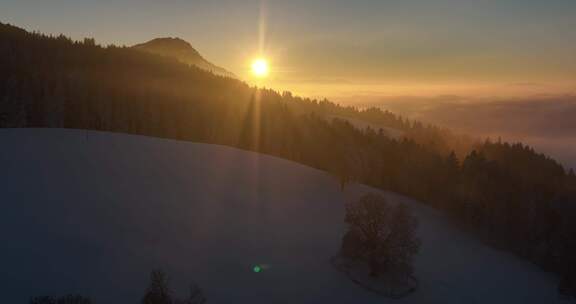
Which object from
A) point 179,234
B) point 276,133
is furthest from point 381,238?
point 276,133

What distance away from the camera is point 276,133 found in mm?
108875

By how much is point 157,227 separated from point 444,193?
61.4 metres

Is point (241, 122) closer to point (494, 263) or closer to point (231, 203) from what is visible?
point (231, 203)

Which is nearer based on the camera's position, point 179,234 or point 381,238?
point 179,234

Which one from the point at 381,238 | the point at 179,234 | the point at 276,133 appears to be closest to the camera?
the point at 179,234

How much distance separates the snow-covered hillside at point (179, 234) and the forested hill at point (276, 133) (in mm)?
8634

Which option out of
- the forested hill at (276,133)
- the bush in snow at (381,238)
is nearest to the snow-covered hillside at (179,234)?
the bush in snow at (381,238)

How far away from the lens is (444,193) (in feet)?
265

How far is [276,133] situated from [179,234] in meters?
68.0

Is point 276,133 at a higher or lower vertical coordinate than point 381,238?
higher

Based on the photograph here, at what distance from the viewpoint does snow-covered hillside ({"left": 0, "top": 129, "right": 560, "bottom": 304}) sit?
110 ft

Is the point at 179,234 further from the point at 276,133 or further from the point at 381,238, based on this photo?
the point at 276,133

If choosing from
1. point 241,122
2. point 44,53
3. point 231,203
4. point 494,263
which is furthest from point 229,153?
point 44,53

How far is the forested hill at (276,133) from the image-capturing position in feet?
237
